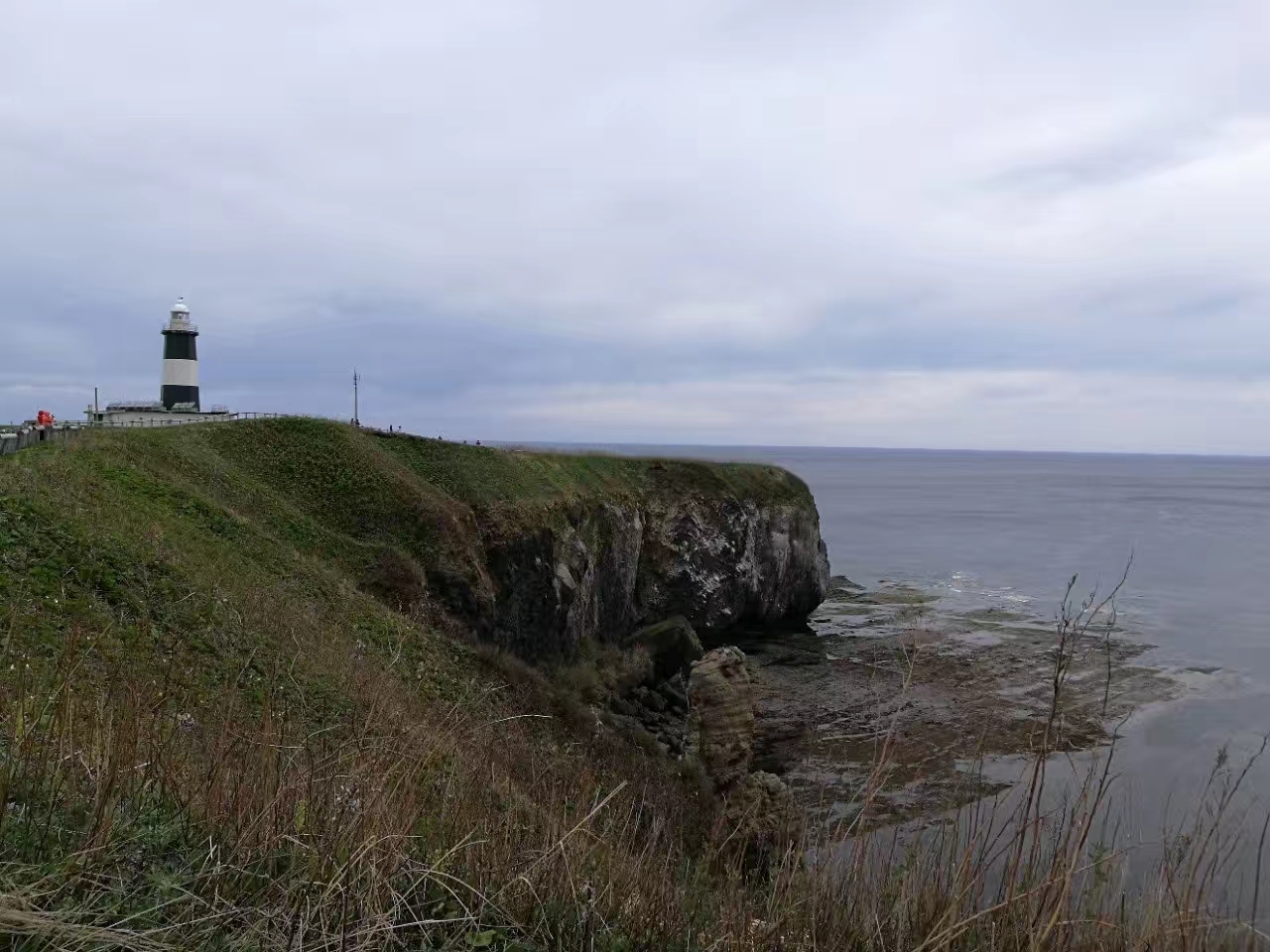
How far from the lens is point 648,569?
135 feet

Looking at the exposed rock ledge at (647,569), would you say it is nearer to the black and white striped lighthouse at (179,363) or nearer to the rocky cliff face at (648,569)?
the rocky cliff face at (648,569)

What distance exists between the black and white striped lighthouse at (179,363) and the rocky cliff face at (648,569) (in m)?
29.3

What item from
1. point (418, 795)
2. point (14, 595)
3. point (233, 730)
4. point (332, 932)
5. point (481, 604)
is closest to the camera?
point (332, 932)

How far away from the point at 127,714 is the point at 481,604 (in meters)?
22.9

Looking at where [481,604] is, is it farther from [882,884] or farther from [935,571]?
[935,571]

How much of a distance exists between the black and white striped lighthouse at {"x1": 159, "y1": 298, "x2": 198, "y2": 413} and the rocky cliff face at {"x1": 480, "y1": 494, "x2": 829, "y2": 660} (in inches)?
1153

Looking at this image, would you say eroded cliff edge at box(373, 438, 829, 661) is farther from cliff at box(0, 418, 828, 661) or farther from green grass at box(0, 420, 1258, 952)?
green grass at box(0, 420, 1258, 952)

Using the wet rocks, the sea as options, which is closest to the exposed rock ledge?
the sea

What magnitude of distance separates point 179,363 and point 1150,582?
63.5 meters

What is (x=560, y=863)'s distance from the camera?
441 centimetres

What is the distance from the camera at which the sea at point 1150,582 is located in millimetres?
18375

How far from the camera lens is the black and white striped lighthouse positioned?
50.4m

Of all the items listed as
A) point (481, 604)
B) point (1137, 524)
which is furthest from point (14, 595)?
point (1137, 524)

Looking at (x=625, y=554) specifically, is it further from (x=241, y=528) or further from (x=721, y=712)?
(x=241, y=528)
